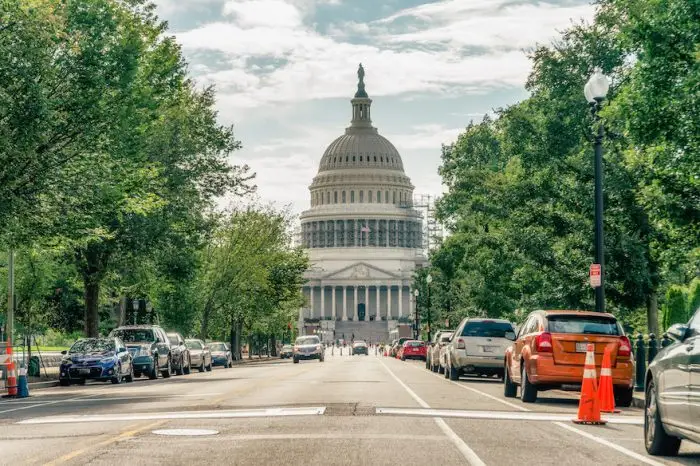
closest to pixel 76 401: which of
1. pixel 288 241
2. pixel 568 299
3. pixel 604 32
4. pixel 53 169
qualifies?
pixel 53 169

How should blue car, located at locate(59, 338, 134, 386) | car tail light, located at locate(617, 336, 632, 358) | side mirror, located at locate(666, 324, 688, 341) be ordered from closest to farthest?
side mirror, located at locate(666, 324, 688, 341)
car tail light, located at locate(617, 336, 632, 358)
blue car, located at locate(59, 338, 134, 386)

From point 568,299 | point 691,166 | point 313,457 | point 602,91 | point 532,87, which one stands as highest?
point 532,87

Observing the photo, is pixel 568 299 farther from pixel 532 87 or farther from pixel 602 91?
pixel 532 87

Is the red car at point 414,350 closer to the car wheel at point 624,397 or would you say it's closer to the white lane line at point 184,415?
the car wheel at point 624,397

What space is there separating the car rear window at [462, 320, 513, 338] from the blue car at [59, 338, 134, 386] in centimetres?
976

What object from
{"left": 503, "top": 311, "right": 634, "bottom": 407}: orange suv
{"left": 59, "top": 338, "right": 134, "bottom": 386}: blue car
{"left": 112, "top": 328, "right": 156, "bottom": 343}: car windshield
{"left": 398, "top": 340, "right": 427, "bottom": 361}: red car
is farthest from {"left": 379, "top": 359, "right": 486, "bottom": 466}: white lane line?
{"left": 398, "top": 340, "right": 427, "bottom": 361}: red car

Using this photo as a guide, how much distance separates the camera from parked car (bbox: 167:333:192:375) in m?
43.8

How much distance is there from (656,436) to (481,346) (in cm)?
2073

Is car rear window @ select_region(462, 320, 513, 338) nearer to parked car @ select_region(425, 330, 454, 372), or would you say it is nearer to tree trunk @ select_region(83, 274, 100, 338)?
parked car @ select_region(425, 330, 454, 372)

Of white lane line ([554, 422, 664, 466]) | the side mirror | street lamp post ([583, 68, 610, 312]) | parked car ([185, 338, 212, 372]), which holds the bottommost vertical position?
white lane line ([554, 422, 664, 466])

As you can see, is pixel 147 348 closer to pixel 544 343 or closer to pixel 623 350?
pixel 544 343

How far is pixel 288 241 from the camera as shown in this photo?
82.7 m

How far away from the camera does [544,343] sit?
868 inches

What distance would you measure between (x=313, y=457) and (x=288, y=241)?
70950 millimetres
